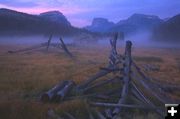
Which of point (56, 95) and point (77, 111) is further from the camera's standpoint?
point (56, 95)

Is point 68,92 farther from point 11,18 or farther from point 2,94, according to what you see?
point 11,18

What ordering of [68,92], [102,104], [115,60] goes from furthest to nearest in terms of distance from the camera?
[115,60]
[68,92]
[102,104]

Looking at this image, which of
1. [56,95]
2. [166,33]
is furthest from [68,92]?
[166,33]

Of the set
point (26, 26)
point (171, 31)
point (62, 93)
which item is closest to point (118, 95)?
point (62, 93)

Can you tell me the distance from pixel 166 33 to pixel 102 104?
102m

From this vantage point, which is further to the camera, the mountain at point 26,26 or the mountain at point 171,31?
the mountain at point 171,31

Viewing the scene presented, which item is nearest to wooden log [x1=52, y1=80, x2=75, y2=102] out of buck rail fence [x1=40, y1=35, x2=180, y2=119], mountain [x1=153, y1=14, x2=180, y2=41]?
buck rail fence [x1=40, y1=35, x2=180, y2=119]

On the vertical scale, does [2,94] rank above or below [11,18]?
below

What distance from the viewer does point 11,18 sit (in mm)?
86438

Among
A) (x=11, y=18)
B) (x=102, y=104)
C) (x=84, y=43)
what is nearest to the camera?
(x=102, y=104)

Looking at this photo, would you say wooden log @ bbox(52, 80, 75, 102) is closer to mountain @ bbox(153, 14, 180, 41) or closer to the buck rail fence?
the buck rail fence

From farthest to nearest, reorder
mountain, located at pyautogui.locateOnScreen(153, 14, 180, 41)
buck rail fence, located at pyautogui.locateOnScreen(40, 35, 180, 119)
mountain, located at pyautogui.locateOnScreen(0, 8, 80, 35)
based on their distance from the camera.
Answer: mountain, located at pyautogui.locateOnScreen(153, 14, 180, 41) < mountain, located at pyautogui.locateOnScreen(0, 8, 80, 35) < buck rail fence, located at pyautogui.locateOnScreen(40, 35, 180, 119)

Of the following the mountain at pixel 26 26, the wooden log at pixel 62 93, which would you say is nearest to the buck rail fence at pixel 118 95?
the wooden log at pixel 62 93

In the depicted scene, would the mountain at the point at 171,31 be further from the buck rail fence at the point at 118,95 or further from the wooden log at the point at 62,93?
the wooden log at the point at 62,93
